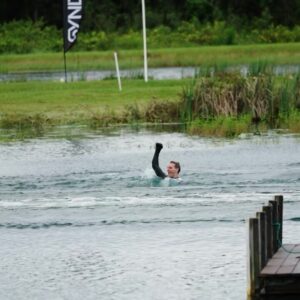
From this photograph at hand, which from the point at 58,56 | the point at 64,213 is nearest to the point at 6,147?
the point at 64,213

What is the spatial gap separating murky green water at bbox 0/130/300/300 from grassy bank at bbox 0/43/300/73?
27203mm

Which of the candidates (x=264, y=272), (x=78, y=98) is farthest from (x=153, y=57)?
(x=264, y=272)

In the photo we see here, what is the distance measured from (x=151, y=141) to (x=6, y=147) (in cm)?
358

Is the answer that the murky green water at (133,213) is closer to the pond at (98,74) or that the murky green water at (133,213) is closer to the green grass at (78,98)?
the green grass at (78,98)

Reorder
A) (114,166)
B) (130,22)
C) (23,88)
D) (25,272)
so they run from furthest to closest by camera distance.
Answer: (130,22)
(23,88)
(114,166)
(25,272)

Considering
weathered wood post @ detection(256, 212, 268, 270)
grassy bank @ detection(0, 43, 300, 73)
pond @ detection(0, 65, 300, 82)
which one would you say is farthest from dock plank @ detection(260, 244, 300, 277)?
grassy bank @ detection(0, 43, 300, 73)

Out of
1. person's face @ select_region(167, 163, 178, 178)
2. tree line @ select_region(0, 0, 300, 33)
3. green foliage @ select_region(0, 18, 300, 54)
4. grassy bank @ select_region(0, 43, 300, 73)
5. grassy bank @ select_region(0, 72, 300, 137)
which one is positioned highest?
tree line @ select_region(0, 0, 300, 33)

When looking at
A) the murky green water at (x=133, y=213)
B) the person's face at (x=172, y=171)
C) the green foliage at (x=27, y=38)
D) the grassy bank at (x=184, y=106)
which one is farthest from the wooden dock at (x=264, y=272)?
the green foliage at (x=27, y=38)

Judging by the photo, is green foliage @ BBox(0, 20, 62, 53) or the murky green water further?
green foliage @ BBox(0, 20, 62, 53)

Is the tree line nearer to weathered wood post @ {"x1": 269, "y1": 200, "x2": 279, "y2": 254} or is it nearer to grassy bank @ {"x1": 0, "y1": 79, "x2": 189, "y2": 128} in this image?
grassy bank @ {"x1": 0, "y1": 79, "x2": 189, "y2": 128}

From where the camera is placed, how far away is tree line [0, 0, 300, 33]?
264ft

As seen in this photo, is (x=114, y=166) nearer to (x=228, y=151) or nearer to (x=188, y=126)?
(x=228, y=151)

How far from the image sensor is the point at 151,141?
35.3 m

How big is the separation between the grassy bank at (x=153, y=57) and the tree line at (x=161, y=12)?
11.5 m
